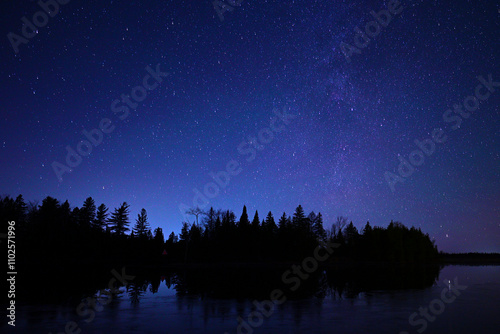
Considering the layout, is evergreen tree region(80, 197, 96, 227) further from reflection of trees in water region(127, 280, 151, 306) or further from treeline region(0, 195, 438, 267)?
reflection of trees in water region(127, 280, 151, 306)

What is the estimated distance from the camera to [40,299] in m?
23.2

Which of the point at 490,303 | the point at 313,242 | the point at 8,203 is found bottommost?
the point at 490,303

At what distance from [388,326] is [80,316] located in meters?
13.8

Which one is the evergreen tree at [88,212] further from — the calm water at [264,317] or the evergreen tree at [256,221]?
the calm water at [264,317]

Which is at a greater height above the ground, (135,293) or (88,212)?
(88,212)

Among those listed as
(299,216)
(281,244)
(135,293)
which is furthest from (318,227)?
(135,293)

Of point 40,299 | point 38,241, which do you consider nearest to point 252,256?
point 38,241

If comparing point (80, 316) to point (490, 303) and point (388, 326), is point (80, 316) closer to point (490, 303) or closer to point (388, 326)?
point (388, 326)
